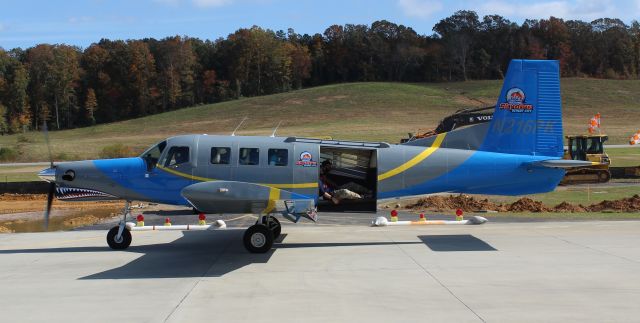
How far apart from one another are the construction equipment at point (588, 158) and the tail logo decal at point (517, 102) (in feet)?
62.5

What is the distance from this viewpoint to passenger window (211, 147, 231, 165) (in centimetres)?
1480

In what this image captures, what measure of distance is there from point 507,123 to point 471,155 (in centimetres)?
116

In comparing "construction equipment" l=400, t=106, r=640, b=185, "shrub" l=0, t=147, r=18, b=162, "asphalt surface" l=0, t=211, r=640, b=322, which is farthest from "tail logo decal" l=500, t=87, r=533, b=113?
"shrub" l=0, t=147, r=18, b=162

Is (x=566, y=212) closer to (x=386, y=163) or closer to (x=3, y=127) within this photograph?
(x=386, y=163)

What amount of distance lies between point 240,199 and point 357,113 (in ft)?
243

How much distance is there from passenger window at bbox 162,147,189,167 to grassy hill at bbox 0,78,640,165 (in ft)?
152

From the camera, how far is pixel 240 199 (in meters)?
13.6

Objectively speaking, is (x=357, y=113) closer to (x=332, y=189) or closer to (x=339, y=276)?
(x=332, y=189)

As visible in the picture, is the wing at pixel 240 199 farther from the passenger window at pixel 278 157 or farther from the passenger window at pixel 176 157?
the passenger window at pixel 176 157

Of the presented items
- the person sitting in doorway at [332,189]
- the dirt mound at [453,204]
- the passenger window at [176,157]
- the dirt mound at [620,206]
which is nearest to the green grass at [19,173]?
the dirt mound at [453,204]

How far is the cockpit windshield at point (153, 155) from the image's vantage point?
1503cm

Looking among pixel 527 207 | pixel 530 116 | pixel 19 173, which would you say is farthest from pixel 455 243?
pixel 19 173

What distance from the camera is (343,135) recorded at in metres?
62.0

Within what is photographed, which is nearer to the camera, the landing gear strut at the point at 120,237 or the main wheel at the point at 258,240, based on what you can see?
the main wheel at the point at 258,240
